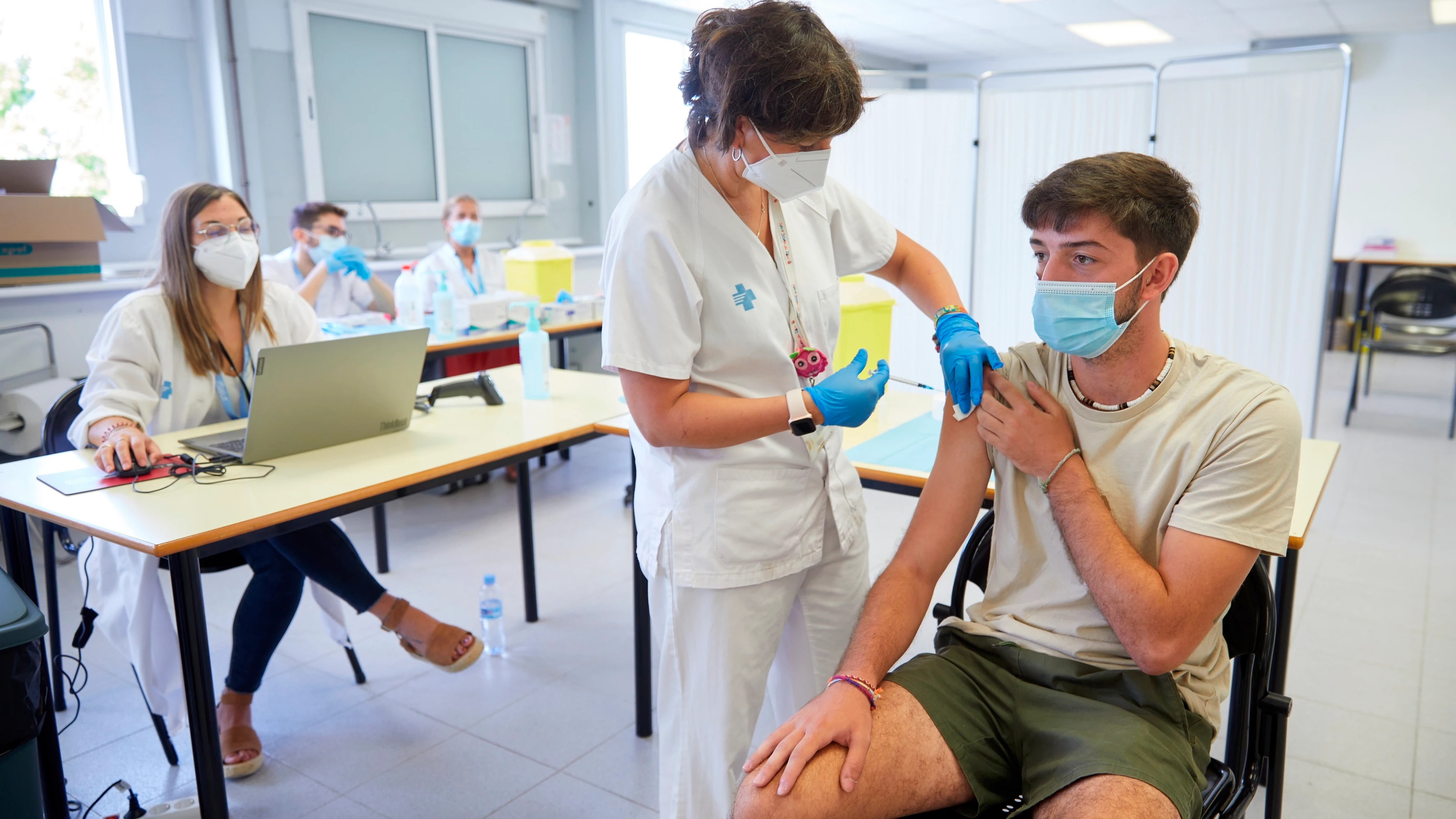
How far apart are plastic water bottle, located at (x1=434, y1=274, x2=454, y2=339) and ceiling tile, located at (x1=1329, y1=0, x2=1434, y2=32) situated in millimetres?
6182

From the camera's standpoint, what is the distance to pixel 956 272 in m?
4.06

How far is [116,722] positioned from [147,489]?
0.85 m

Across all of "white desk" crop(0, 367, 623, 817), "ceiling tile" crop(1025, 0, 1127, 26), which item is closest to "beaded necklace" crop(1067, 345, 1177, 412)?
"white desk" crop(0, 367, 623, 817)

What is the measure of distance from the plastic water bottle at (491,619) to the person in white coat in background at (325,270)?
5.68 feet

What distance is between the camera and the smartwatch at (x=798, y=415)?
4.05 ft

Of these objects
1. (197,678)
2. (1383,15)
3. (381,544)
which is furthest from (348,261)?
(1383,15)

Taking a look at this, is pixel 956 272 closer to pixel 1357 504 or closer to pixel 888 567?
pixel 1357 504

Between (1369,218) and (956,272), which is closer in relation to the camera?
(956,272)

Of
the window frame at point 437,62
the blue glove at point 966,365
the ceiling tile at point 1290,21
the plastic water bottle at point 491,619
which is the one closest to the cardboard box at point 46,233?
the window frame at point 437,62

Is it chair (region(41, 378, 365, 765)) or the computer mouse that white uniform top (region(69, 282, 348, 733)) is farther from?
the computer mouse

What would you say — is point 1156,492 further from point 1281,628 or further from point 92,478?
point 92,478

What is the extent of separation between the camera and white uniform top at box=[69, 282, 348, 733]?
1.79 metres

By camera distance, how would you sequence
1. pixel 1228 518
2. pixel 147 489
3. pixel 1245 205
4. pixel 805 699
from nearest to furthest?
pixel 1228 518, pixel 805 699, pixel 147 489, pixel 1245 205

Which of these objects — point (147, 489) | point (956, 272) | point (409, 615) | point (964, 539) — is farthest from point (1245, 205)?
point (147, 489)
